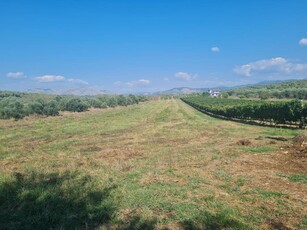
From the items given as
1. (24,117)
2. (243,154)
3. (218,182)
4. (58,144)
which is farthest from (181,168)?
(24,117)

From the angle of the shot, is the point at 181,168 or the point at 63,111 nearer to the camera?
the point at 181,168

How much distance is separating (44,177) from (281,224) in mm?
8350

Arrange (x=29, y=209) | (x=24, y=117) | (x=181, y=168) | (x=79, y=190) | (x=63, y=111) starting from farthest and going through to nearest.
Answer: (x=63, y=111) → (x=24, y=117) → (x=181, y=168) → (x=79, y=190) → (x=29, y=209)

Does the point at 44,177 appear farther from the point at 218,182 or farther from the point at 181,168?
the point at 218,182

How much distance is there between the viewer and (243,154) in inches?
563

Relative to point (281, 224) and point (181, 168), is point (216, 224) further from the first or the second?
point (181, 168)

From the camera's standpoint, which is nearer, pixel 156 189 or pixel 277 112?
pixel 156 189

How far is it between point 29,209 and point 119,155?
7.12m

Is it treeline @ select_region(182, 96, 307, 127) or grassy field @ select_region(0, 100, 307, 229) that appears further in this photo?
treeline @ select_region(182, 96, 307, 127)

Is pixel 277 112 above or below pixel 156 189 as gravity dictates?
above

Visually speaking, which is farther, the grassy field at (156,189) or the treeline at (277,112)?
the treeline at (277,112)

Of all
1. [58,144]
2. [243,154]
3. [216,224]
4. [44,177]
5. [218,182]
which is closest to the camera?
[216,224]

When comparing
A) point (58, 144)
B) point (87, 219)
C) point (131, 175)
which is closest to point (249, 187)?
point (131, 175)

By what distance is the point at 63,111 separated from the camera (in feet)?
222
